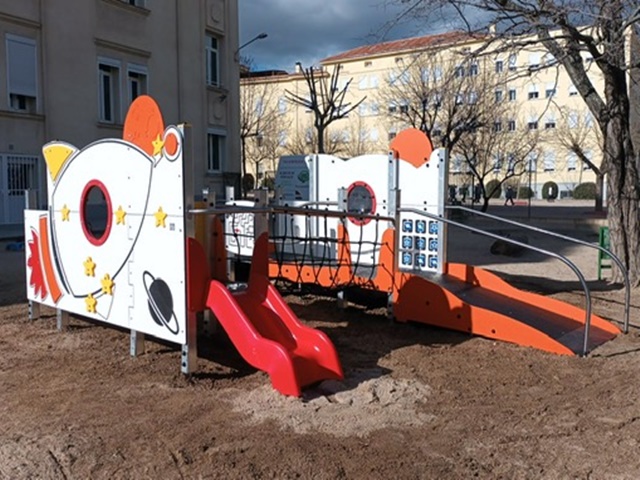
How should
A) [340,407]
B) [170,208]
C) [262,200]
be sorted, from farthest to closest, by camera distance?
[262,200]
[170,208]
[340,407]

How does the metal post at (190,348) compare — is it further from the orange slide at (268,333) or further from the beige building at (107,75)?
the beige building at (107,75)

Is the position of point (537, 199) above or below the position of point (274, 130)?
below

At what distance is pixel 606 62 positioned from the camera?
8703 millimetres

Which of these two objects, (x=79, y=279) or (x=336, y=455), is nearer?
(x=336, y=455)

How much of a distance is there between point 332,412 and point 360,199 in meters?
4.75

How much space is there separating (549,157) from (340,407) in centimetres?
5583

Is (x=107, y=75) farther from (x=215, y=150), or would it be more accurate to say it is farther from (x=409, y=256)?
(x=409, y=256)

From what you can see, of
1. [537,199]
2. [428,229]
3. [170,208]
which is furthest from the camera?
[537,199]

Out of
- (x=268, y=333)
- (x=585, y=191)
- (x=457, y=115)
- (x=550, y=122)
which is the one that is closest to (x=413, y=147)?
(x=268, y=333)

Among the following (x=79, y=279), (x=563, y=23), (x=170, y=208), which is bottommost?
(x=79, y=279)

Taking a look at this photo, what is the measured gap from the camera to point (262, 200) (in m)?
5.49

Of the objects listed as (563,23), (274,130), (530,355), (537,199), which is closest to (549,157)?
(537,199)

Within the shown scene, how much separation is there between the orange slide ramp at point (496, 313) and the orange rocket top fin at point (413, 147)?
159cm

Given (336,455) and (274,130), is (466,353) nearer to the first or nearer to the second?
(336,455)
